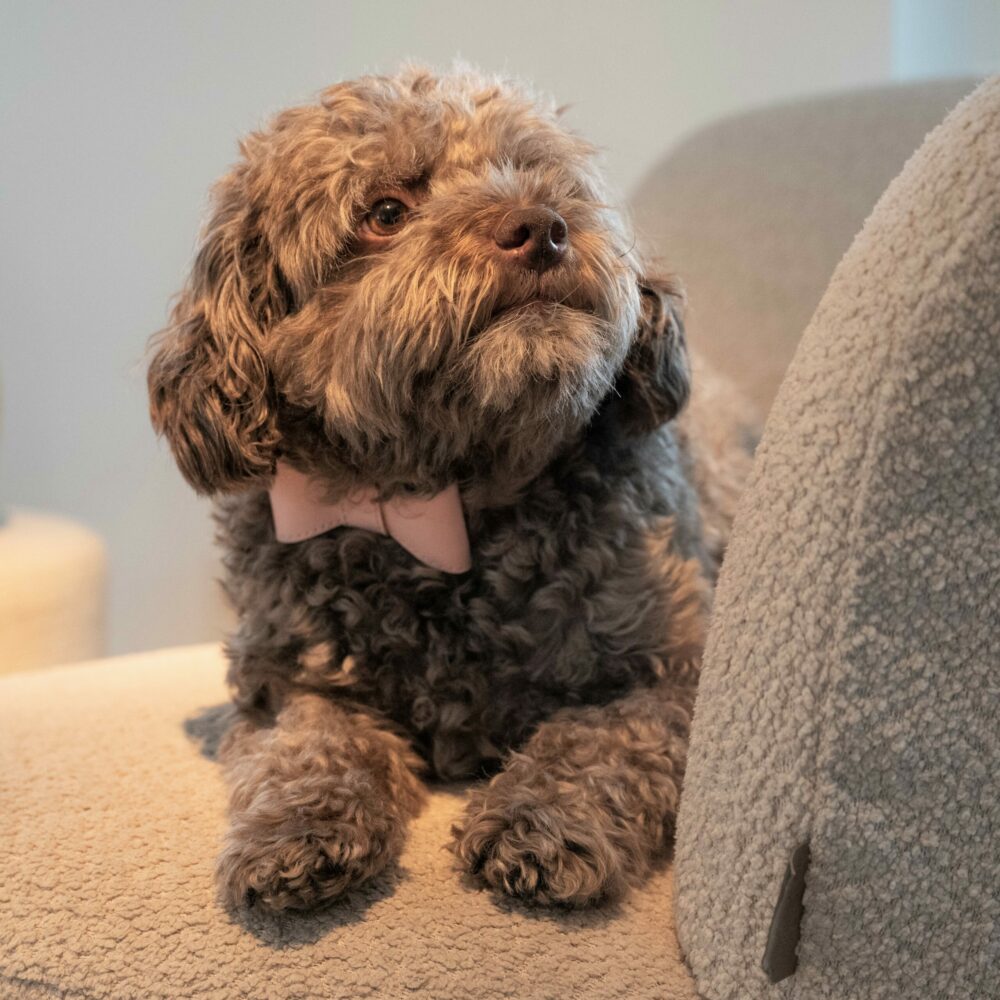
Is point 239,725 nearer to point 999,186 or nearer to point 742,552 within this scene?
point 742,552

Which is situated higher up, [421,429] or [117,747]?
[421,429]

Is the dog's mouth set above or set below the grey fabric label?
above

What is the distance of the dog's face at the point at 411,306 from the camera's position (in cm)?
129

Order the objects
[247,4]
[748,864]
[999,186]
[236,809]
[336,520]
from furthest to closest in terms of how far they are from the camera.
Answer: [247,4] → [336,520] → [236,809] → [748,864] → [999,186]

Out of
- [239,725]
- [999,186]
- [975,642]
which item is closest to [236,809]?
[239,725]

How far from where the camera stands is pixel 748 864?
1039mm

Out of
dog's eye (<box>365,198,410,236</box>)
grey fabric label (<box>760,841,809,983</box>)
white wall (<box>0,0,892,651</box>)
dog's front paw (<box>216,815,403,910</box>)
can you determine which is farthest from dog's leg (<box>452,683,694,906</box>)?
white wall (<box>0,0,892,651</box>)

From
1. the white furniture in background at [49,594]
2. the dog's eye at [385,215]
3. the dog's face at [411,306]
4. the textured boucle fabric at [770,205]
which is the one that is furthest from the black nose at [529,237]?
the white furniture in background at [49,594]

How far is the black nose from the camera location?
1271 millimetres

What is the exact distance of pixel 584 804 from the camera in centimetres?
129

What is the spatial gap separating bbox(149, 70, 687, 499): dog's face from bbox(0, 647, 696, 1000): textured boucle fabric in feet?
1.29

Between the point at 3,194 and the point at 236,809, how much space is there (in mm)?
2105

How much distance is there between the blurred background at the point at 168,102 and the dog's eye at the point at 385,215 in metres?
1.48

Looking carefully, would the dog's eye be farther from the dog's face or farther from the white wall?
the white wall
